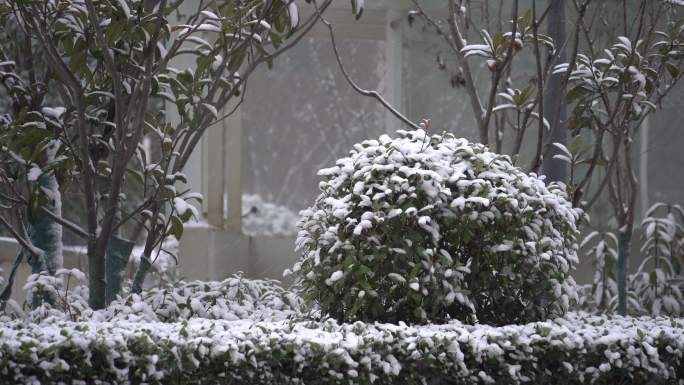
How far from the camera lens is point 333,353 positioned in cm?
356

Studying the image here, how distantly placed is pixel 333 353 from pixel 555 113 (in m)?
2.45

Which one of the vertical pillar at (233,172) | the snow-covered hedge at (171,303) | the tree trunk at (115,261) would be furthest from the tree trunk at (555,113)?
the vertical pillar at (233,172)

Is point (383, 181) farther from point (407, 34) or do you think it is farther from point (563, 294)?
point (407, 34)

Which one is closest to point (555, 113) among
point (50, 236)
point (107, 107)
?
point (107, 107)

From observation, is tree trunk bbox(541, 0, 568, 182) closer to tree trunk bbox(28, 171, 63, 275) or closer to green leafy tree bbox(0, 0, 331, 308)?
green leafy tree bbox(0, 0, 331, 308)

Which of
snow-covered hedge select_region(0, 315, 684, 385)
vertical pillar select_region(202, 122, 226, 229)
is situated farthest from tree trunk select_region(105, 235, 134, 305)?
vertical pillar select_region(202, 122, 226, 229)

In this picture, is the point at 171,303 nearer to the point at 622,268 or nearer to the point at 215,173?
the point at 622,268

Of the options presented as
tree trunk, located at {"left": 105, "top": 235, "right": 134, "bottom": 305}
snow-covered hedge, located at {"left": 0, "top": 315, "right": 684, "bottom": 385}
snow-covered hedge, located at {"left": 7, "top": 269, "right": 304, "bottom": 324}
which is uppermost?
tree trunk, located at {"left": 105, "top": 235, "right": 134, "bottom": 305}

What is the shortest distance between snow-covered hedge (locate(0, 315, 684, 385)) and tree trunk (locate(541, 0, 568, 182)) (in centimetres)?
132

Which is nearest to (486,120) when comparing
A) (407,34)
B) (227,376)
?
(227,376)

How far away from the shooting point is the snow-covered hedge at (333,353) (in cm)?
341

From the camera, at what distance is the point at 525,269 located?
14.0ft

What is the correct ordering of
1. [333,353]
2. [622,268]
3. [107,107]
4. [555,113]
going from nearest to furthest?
[333,353] → [107,107] → [555,113] → [622,268]

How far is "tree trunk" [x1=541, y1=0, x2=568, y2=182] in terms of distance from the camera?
17.0 feet
